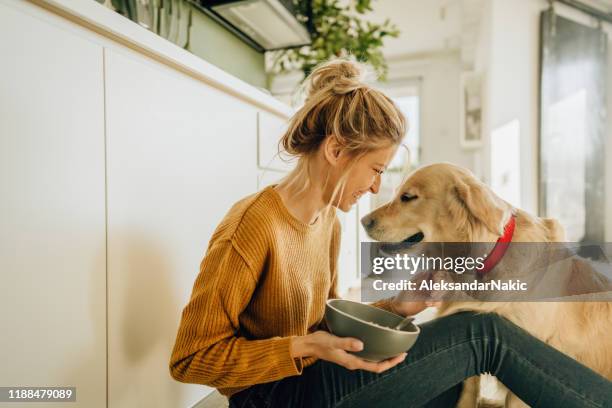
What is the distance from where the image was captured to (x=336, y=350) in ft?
1.79

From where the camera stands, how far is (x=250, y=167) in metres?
1.19

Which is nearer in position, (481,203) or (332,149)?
(332,149)

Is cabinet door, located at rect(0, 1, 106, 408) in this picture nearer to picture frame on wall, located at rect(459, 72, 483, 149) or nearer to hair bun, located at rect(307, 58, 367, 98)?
hair bun, located at rect(307, 58, 367, 98)

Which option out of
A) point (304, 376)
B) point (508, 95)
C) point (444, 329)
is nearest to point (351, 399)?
point (304, 376)

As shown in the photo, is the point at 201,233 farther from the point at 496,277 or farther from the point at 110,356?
the point at 496,277

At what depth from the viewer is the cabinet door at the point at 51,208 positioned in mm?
519

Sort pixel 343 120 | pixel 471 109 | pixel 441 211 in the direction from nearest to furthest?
1. pixel 343 120
2. pixel 441 211
3. pixel 471 109

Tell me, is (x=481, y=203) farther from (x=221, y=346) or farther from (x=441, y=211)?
(x=221, y=346)

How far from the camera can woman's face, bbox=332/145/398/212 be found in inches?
28.5

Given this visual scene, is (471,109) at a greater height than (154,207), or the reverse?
(471,109)

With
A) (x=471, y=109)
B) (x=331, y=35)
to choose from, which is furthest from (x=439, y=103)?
(x=331, y=35)

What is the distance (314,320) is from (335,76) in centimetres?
52

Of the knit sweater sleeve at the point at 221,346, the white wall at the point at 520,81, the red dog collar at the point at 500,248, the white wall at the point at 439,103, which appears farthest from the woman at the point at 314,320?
the white wall at the point at 439,103

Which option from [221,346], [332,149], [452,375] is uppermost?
[332,149]
